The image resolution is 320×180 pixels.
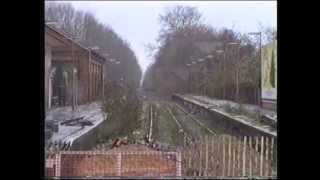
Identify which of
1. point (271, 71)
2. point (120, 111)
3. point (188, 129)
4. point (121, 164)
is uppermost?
point (271, 71)

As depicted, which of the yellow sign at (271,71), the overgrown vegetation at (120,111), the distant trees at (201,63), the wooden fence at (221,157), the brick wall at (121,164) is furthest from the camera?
the wooden fence at (221,157)

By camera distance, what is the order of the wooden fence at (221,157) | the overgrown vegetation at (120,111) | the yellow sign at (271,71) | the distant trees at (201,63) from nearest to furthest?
the yellow sign at (271,71), the distant trees at (201,63), the overgrown vegetation at (120,111), the wooden fence at (221,157)

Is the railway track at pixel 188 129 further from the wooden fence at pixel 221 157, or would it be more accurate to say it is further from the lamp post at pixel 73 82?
the lamp post at pixel 73 82

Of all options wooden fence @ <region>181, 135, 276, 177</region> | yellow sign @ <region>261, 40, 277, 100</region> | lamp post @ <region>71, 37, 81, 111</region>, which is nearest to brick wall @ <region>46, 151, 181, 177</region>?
wooden fence @ <region>181, 135, 276, 177</region>

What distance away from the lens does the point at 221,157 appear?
12.8ft

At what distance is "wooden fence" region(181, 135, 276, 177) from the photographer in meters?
3.84

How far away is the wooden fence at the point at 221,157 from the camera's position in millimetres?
3840

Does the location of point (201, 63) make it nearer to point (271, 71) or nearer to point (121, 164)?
point (121, 164)

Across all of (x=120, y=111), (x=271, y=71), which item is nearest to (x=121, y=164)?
(x=120, y=111)

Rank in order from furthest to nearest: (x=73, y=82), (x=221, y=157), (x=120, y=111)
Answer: (x=120, y=111) < (x=221, y=157) < (x=73, y=82)

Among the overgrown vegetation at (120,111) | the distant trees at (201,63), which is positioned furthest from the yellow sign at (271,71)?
the overgrown vegetation at (120,111)
